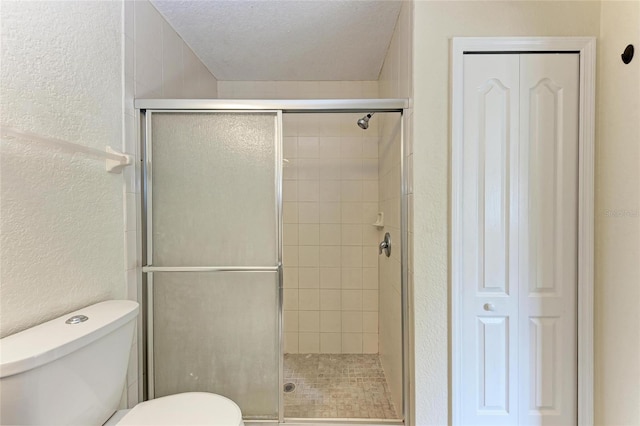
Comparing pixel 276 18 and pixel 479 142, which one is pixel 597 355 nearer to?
pixel 479 142

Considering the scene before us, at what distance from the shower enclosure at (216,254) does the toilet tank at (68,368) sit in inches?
13.0

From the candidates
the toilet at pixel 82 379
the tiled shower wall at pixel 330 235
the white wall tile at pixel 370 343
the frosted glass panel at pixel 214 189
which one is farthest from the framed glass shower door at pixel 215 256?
the white wall tile at pixel 370 343

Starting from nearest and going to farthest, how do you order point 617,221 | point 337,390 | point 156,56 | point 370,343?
point 617,221
point 156,56
point 337,390
point 370,343

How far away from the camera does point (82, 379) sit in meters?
0.92

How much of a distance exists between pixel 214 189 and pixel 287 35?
106 centimetres

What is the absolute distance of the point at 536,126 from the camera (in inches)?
50.0

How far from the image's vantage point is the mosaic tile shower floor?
1646 mm

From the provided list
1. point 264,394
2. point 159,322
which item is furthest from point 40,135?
point 264,394

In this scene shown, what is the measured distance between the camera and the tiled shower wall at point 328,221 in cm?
242

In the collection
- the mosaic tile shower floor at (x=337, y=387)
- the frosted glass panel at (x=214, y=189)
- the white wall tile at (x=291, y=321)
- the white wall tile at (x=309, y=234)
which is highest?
the frosted glass panel at (x=214, y=189)

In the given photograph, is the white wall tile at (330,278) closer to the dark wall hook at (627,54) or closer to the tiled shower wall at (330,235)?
the tiled shower wall at (330,235)

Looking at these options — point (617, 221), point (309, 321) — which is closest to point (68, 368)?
point (309, 321)

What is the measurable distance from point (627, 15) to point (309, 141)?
1.81 metres

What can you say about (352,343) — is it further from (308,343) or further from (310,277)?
(310,277)
